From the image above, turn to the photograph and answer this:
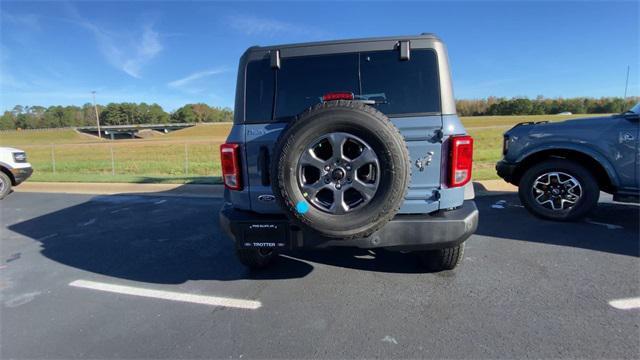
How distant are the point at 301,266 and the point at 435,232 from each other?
5.27ft

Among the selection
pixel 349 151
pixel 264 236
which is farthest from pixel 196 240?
pixel 349 151

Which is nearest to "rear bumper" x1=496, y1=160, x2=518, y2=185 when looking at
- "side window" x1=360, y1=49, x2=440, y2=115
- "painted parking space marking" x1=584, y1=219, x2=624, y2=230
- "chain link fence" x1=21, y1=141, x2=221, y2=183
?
"painted parking space marking" x1=584, y1=219, x2=624, y2=230

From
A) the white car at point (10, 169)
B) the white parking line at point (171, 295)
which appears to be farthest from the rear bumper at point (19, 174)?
the white parking line at point (171, 295)

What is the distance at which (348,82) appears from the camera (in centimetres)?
285

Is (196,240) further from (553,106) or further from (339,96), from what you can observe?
(553,106)

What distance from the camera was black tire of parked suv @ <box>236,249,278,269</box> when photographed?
334 centimetres

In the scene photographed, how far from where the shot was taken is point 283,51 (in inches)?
115

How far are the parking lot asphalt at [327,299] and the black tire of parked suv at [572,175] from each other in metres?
0.18

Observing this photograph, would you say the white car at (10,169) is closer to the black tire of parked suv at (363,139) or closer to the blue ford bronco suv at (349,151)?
the blue ford bronco suv at (349,151)

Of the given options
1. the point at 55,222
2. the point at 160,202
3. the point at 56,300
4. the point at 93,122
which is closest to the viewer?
the point at 56,300

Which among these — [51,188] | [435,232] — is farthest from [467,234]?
[51,188]

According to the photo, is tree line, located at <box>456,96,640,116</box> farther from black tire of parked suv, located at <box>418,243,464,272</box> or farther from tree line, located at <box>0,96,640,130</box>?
black tire of parked suv, located at <box>418,243,464,272</box>

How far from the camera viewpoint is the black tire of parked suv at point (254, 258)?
3.34 metres

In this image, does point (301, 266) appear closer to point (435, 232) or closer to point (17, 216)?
point (435, 232)
